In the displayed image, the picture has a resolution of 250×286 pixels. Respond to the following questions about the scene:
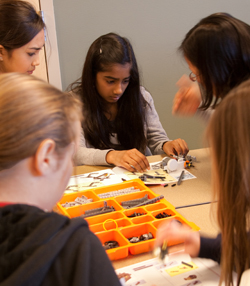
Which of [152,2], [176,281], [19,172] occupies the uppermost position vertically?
[152,2]

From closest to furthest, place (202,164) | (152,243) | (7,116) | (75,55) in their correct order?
(7,116) → (152,243) → (202,164) → (75,55)

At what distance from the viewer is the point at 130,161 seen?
1.40 m

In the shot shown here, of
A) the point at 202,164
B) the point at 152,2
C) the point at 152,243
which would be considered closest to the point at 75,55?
the point at 152,2

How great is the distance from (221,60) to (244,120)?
0.59 meters

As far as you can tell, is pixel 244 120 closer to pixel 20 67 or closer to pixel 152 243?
pixel 152 243

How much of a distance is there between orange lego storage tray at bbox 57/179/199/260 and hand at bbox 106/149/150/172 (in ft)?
0.44

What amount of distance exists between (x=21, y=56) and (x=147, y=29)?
1.21 meters

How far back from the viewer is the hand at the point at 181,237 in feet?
2.77

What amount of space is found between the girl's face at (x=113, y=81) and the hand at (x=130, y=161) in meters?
0.35

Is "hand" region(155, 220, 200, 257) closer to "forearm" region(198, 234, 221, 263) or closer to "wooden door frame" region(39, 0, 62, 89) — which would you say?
"forearm" region(198, 234, 221, 263)

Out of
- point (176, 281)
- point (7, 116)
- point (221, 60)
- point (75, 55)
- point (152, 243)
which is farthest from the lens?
point (75, 55)

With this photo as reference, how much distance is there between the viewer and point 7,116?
537mm

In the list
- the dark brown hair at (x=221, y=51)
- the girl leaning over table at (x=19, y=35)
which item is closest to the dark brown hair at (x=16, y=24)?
the girl leaning over table at (x=19, y=35)

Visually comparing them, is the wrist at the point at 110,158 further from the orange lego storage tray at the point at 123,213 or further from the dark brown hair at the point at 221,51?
the dark brown hair at the point at 221,51
